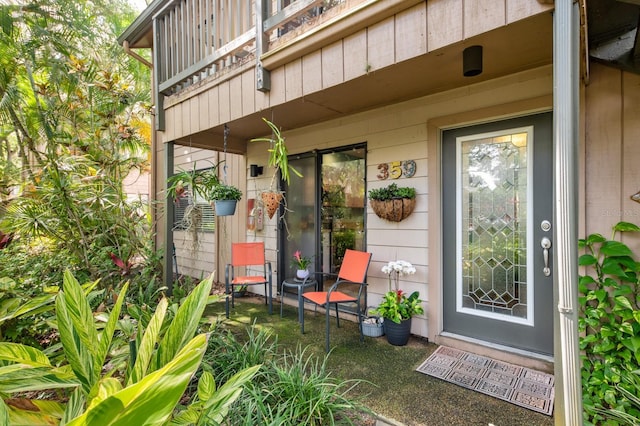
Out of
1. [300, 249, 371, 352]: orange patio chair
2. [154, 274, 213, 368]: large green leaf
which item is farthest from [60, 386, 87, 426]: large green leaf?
[300, 249, 371, 352]: orange patio chair

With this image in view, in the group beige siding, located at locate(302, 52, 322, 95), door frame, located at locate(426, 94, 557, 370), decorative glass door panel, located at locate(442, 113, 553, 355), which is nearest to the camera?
beige siding, located at locate(302, 52, 322, 95)

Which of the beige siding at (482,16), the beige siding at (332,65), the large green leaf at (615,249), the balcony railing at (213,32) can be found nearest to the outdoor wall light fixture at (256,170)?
the balcony railing at (213,32)

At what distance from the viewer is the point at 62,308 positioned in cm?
107

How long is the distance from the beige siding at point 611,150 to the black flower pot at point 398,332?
152 cm

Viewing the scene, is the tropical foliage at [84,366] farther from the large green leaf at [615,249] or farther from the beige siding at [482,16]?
the large green leaf at [615,249]

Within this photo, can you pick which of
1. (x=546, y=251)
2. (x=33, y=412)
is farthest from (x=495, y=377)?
(x=33, y=412)

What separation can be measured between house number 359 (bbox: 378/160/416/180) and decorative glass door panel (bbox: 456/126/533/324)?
0.43 metres

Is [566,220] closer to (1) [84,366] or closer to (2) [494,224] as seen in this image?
(2) [494,224]

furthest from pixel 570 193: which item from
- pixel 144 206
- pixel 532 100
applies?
pixel 144 206

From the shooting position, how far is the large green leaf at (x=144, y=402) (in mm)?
570

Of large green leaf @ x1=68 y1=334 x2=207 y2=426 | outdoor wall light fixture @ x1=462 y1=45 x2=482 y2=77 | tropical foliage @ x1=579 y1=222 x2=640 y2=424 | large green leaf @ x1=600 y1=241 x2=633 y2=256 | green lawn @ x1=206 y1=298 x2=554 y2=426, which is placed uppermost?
outdoor wall light fixture @ x1=462 y1=45 x2=482 y2=77

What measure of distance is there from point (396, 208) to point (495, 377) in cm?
153

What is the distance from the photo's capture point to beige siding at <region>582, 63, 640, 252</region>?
1.91m

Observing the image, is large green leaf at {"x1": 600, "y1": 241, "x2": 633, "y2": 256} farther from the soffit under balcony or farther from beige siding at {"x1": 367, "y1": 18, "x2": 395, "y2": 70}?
beige siding at {"x1": 367, "y1": 18, "x2": 395, "y2": 70}
